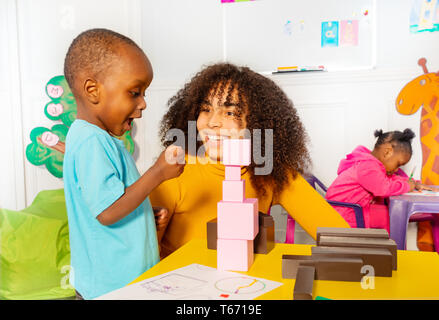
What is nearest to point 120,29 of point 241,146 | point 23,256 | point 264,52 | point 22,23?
point 22,23

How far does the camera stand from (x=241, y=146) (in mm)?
634

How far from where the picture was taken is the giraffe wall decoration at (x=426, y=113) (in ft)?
7.31

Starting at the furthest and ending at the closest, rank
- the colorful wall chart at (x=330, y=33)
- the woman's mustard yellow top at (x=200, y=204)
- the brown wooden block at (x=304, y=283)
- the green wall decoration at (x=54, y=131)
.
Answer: the colorful wall chart at (x=330, y=33) → the green wall decoration at (x=54, y=131) → the woman's mustard yellow top at (x=200, y=204) → the brown wooden block at (x=304, y=283)

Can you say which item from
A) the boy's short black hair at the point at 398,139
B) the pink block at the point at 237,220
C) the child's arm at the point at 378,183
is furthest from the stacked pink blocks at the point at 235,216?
the boy's short black hair at the point at 398,139

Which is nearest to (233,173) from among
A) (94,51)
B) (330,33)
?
(94,51)

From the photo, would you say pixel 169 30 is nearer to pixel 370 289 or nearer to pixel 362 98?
pixel 362 98

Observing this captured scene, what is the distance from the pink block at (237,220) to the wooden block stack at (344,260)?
0.07m

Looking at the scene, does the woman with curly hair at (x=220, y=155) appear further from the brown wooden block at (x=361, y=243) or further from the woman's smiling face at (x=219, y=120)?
the brown wooden block at (x=361, y=243)

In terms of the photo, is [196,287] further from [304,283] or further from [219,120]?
[219,120]

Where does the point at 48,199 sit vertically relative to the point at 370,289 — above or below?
below

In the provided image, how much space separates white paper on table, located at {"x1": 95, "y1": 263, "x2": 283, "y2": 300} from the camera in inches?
21.5

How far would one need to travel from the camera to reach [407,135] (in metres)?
2.18
